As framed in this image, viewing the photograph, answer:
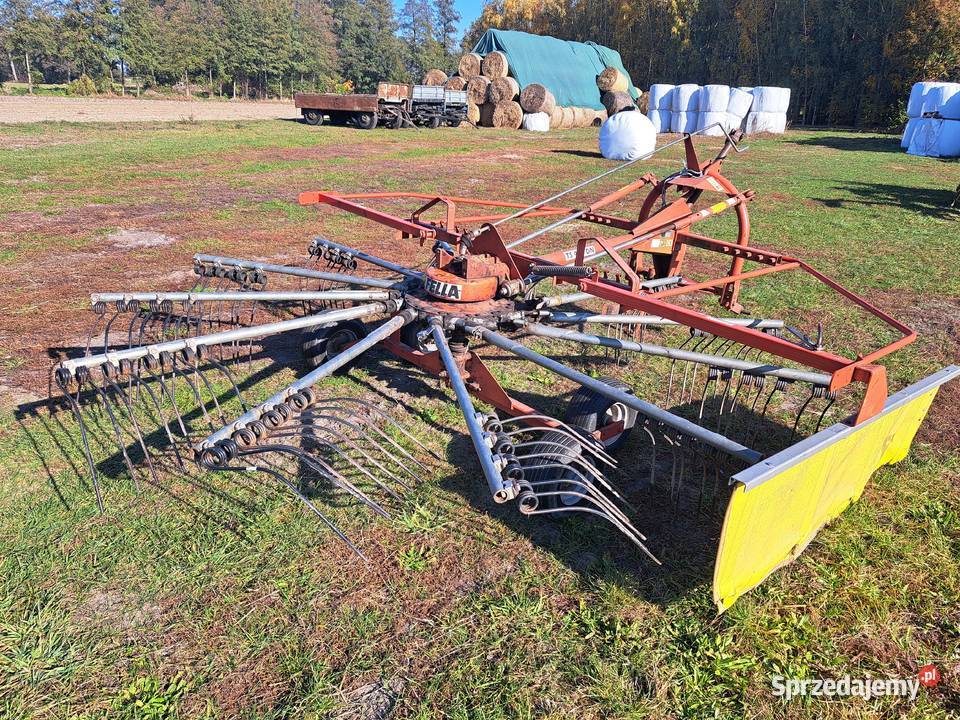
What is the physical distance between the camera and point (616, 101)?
121 feet

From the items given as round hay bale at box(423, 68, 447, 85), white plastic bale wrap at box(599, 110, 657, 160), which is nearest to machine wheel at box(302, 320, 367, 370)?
white plastic bale wrap at box(599, 110, 657, 160)

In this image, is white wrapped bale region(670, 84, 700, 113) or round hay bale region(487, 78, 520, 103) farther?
white wrapped bale region(670, 84, 700, 113)

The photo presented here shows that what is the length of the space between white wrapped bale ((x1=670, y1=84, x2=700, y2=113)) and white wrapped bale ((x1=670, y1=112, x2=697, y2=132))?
206 mm

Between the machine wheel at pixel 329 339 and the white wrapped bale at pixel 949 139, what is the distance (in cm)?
3091

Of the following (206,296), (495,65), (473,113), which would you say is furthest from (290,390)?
(495,65)

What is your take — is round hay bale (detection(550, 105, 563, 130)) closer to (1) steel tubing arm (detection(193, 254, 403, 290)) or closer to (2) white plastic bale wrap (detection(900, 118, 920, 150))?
(2) white plastic bale wrap (detection(900, 118, 920, 150))

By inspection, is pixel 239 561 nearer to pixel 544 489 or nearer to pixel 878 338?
pixel 544 489

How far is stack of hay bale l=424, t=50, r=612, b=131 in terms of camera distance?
105 ft

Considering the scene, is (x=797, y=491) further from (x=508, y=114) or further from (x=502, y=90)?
(x=502, y=90)

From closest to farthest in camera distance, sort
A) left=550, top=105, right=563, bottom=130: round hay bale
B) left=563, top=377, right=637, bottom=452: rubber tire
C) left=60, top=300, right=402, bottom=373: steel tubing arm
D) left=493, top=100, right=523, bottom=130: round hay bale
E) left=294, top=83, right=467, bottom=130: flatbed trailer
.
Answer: left=60, top=300, right=402, bottom=373: steel tubing arm → left=563, top=377, right=637, bottom=452: rubber tire → left=294, top=83, right=467, bottom=130: flatbed trailer → left=493, top=100, right=523, bottom=130: round hay bale → left=550, top=105, right=563, bottom=130: round hay bale

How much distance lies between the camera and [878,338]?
7.14 meters

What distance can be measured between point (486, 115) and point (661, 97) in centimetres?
989

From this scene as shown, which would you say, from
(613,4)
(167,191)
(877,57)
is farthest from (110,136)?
(613,4)

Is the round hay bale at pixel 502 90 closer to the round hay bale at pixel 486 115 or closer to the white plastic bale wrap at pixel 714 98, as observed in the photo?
the round hay bale at pixel 486 115
